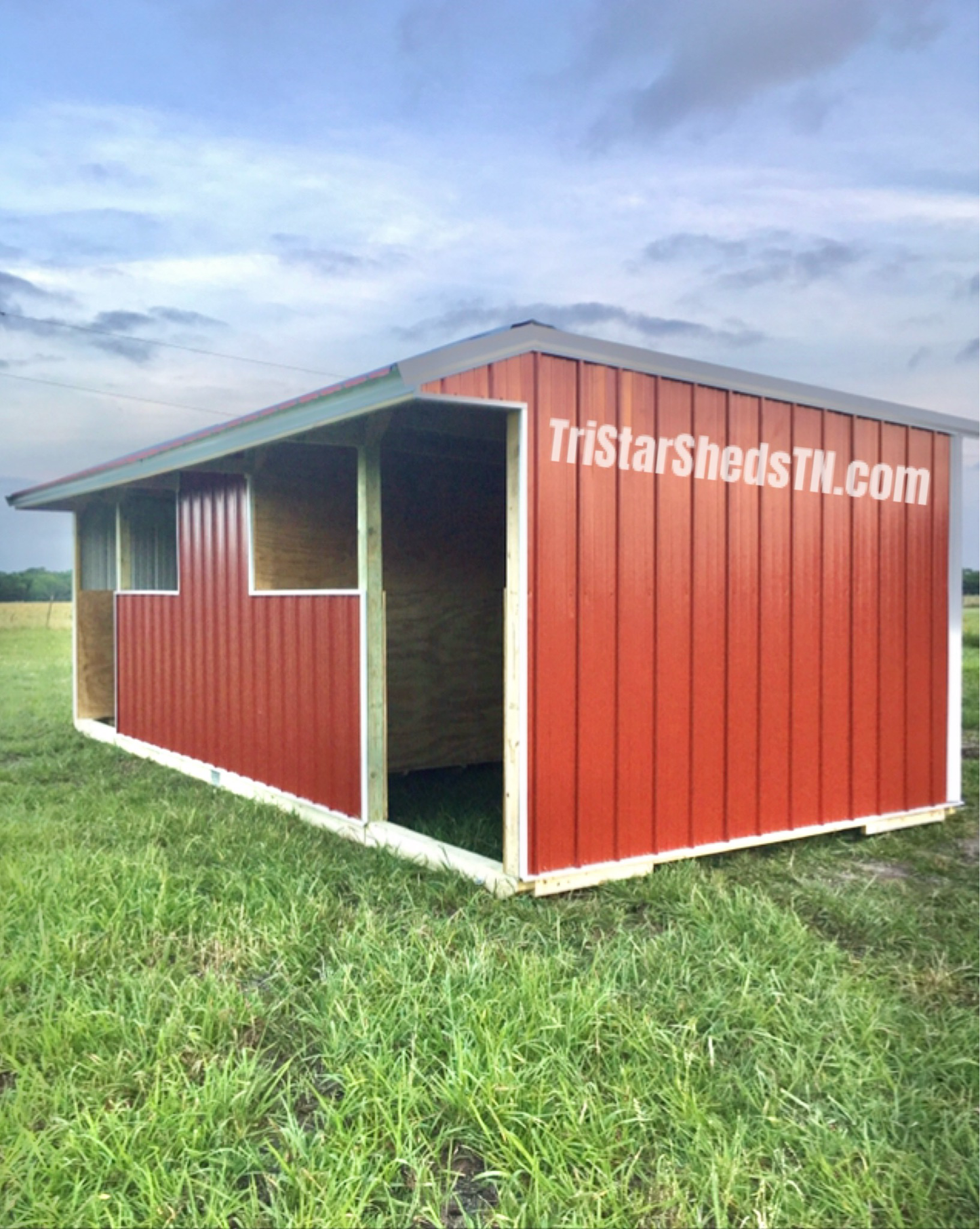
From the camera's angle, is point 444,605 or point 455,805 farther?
point 444,605

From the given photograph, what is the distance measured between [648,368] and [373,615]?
80.4 inches

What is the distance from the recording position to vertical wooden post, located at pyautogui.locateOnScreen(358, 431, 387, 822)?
5.91 meters

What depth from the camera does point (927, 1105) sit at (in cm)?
307

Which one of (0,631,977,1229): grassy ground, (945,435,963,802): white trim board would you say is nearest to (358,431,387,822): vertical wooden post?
(0,631,977,1229): grassy ground

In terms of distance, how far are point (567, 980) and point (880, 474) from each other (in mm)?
4105

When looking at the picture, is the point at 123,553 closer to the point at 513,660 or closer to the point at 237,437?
the point at 237,437

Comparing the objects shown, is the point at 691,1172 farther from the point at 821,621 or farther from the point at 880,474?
the point at 880,474

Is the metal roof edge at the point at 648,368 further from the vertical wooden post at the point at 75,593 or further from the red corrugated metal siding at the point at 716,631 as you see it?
the vertical wooden post at the point at 75,593

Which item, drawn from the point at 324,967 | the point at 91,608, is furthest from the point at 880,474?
Answer: the point at 91,608

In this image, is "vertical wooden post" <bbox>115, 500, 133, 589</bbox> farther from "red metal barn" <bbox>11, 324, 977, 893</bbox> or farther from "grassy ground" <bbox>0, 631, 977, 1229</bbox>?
"grassy ground" <bbox>0, 631, 977, 1229</bbox>

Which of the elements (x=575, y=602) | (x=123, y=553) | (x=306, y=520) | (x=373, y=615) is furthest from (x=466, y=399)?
(x=123, y=553)

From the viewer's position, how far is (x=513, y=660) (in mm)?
4879

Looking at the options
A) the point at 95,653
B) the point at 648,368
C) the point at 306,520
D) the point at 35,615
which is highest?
the point at 648,368

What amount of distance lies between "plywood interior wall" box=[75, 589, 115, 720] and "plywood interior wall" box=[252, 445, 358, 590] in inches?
163
